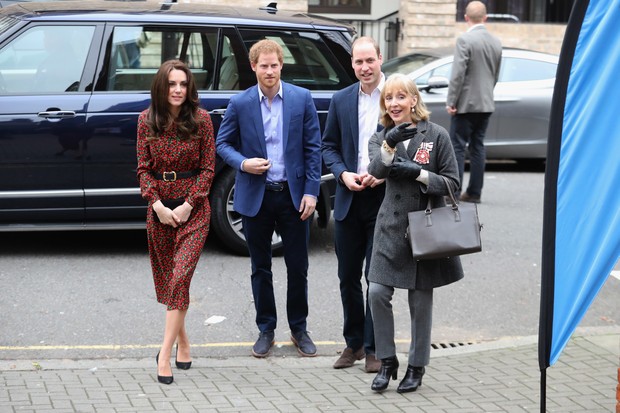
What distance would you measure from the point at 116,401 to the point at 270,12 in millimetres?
4772

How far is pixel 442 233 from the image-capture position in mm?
5699

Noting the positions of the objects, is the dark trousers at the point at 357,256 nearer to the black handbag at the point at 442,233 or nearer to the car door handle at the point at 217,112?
the black handbag at the point at 442,233

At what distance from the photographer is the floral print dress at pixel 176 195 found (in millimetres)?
6145

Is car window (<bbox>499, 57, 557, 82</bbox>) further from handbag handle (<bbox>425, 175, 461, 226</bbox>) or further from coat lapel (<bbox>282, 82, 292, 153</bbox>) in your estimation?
handbag handle (<bbox>425, 175, 461, 226</bbox>)

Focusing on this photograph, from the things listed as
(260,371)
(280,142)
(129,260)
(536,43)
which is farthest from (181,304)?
(536,43)

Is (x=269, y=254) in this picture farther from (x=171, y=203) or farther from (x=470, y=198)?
(x=470, y=198)

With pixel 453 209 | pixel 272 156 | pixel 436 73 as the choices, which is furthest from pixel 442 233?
pixel 436 73

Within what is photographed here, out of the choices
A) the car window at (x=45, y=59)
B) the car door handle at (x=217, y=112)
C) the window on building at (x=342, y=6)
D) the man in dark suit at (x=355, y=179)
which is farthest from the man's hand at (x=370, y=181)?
the window on building at (x=342, y=6)

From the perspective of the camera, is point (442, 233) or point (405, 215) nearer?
point (442, 233)

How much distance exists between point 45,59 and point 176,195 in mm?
2984

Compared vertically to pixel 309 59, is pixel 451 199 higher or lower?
lower

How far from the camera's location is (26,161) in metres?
8.46

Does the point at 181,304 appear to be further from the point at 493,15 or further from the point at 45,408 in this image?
the point at 493,15

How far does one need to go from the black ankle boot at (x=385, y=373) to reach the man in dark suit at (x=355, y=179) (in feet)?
0.96
